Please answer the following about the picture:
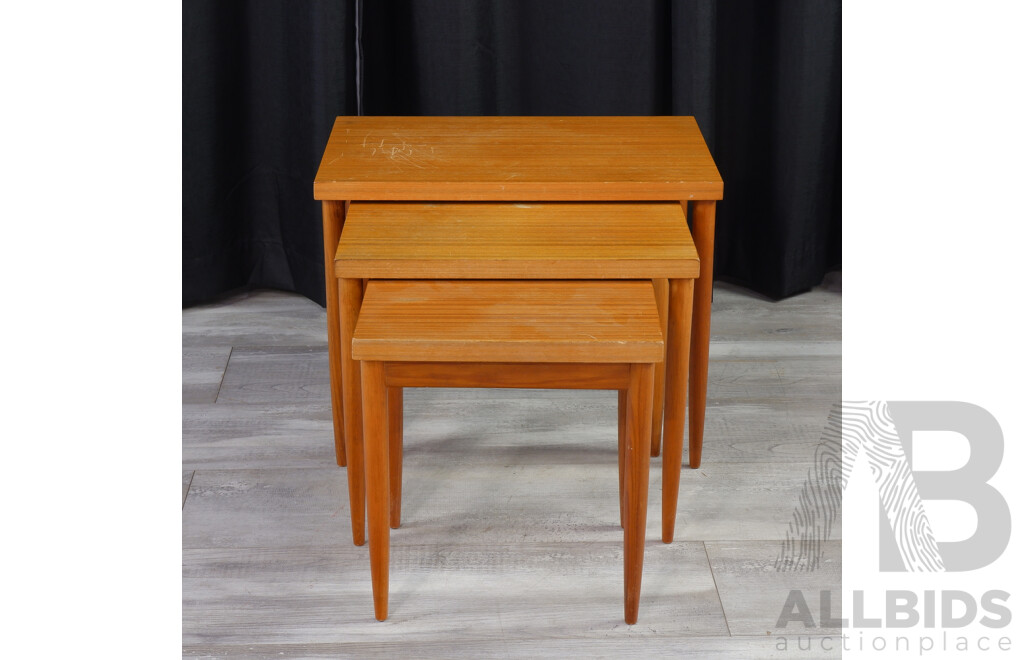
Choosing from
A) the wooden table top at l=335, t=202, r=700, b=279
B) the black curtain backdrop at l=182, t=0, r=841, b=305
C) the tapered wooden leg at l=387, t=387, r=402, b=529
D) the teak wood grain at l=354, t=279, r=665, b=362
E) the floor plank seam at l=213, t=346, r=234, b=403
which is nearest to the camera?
the teak wood grain at l=354, t=279, r=665, b=362

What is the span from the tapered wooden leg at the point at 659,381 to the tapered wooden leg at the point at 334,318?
0.53 m

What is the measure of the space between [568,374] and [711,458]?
0.67 meters

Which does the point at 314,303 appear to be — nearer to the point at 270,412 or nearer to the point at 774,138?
the point at 270,412

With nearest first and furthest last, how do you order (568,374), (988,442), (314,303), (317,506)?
(568,374), (988,442), (317,506), (314,303)

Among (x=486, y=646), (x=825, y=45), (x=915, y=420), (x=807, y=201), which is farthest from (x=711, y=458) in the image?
(x=825, y=45)

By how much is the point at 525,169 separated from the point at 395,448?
1.65 feet

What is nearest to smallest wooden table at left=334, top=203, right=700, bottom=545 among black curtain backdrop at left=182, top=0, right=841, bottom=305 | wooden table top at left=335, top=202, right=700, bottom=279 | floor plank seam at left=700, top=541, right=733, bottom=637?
wooden table top at left=335, top=202, right=700, bottom=279

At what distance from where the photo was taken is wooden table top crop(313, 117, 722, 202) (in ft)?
5.56

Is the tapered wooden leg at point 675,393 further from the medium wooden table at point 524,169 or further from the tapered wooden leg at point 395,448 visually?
the tapered wooden leg at point 395,448

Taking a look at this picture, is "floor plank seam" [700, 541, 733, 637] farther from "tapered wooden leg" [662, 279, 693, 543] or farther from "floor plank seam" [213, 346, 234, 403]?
"floor plank seam" [213, 346, 234, 403]

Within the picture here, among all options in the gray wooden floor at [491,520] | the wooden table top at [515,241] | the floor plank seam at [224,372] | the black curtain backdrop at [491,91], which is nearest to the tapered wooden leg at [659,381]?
the gray wooden floor at [491,520]

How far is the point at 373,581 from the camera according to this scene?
1630 millimetres

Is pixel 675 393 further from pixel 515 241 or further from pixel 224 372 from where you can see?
pixel 224 372

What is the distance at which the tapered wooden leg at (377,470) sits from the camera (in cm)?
150
